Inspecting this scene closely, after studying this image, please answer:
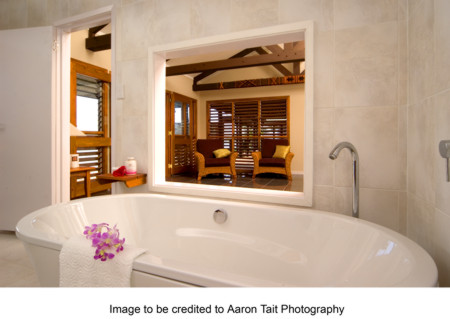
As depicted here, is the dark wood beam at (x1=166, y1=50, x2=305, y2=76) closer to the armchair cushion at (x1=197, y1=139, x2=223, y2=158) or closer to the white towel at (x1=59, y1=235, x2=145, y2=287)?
the armchair cushion at (x1=197, y1=139, x2=223, y2=158)

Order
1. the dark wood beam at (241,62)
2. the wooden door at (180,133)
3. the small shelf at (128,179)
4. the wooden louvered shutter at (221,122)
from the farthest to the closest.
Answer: the wooden louvered shutter at (221,122) < the wooden door at (180,133) < the dark wood beam at (241,62) < the small shelf at (128,179)

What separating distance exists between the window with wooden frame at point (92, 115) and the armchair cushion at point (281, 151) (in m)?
3.54

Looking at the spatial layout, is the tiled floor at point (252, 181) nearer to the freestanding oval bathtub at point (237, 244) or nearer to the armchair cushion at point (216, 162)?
the armchair cushion at point (216, 162)

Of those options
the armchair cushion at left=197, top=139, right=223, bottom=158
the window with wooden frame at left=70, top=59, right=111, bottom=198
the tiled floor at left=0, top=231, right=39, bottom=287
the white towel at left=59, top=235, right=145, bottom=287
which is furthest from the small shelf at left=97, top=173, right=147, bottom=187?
the armchair cushion at left=197, top=139, right=223, bottom=158

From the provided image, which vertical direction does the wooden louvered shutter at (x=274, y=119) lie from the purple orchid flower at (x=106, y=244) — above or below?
above

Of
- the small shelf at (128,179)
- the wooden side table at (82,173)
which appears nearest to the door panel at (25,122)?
the wooden side table at (82,173)

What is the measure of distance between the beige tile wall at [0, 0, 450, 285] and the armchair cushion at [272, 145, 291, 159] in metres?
4.21

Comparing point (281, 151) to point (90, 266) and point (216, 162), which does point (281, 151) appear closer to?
point (216, 162)

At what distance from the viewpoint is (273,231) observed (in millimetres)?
1525

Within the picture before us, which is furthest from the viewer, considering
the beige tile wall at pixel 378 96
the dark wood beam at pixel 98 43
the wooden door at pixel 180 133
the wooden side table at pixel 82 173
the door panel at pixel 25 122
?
the wooden door at pixel 180 133

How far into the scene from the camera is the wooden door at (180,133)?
6.21m

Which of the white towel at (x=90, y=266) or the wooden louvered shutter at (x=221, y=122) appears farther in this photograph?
the wooden louvered shutter at (x=221, y=122)

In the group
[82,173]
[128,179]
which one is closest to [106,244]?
[128,179]

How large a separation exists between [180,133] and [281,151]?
2.67 m
